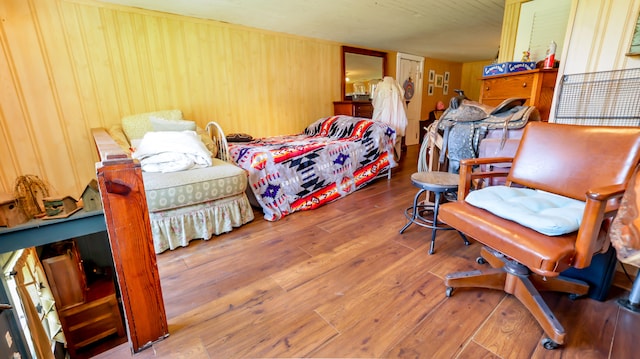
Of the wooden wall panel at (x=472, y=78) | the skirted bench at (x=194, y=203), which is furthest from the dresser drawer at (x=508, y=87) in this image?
the wooden wall panel at (x=472, y=78)

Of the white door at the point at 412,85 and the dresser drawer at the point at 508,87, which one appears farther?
the white door at the point at 412,85

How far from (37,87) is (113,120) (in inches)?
23.0

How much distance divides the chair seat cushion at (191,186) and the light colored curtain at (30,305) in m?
0.68

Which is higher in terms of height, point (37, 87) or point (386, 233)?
point (37, 87)

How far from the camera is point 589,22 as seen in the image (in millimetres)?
1936

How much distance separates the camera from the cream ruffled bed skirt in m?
1.92

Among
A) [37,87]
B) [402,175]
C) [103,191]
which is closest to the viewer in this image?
[103,191]

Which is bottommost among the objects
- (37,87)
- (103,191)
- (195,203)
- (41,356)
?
(41,356)

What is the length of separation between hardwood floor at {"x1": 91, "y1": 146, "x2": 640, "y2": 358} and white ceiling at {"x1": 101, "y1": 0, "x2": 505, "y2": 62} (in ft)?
7.76

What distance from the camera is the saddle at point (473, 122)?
1.89 meters

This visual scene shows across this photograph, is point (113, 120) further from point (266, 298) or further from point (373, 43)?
point (373, 43)

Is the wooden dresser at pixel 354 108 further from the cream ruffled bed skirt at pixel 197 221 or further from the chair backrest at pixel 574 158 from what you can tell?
the chair backrest at pixel 574 158

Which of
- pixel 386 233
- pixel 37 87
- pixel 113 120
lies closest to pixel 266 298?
pixel 386 233

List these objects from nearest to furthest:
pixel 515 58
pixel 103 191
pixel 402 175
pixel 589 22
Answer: pixel 103 191 → pixel 589 22 → pixel 515 58 → pixel 402 175
